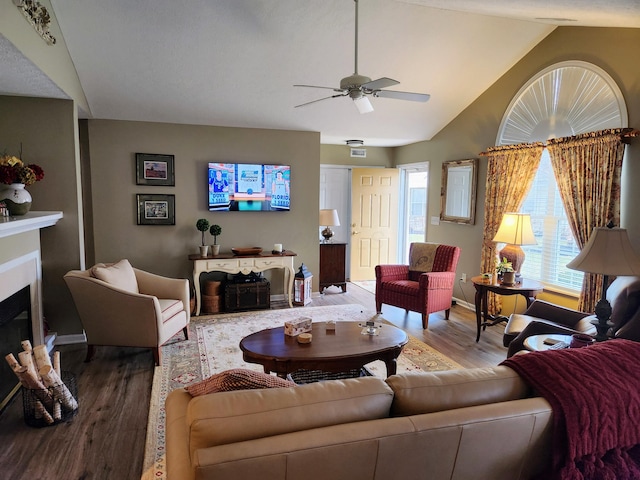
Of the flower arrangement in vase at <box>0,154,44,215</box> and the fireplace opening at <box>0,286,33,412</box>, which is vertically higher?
the flower arrangement in vase at <box>0,154,44,215</box>

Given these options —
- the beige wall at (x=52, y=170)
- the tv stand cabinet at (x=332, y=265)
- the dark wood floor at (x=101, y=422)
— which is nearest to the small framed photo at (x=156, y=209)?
the beige wall at (x=52, y=170)

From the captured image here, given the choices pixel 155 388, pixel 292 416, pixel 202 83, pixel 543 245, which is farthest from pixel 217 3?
pixel 543 245

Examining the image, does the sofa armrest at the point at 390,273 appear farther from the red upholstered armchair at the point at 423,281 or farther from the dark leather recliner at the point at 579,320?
the dark leather recliner at the point at 579,320

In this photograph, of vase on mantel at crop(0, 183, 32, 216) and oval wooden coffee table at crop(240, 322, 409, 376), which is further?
vase on mantel at crop(0, 183, 32, 216)

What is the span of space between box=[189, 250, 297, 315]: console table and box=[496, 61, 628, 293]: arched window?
9.30 ft

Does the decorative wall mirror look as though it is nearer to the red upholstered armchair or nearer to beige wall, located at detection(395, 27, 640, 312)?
beige wall, located at detection(395, 27, 640, 312)

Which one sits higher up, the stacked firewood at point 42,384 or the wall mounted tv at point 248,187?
the wall mounted tv at point 248,187

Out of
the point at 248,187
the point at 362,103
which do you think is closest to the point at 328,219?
the point at 248,187

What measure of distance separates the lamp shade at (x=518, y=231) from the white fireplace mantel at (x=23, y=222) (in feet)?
13.3

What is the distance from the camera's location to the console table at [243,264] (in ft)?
15.9

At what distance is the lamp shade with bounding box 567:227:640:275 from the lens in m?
2.45

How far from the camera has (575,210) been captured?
3.74 metres

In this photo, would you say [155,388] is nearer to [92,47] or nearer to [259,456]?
[259,456]

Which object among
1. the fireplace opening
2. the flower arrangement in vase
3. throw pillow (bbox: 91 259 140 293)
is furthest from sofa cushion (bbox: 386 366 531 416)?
the flower arrangement in vase
